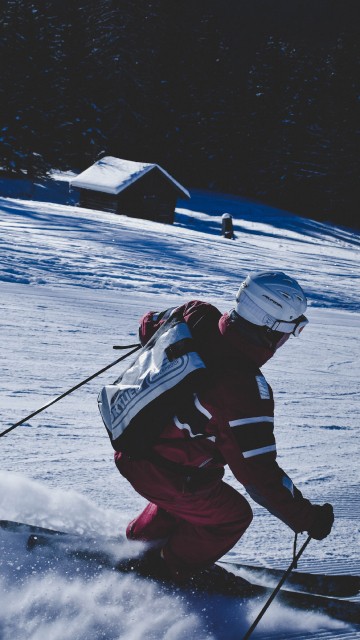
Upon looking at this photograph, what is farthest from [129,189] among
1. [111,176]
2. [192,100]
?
[192,100]

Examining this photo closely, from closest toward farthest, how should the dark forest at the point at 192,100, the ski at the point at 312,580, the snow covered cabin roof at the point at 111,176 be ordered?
the ski at the point at 312,580
the snow covered cabin roof at the point at 111,176
the dark forest at the point at 192,100

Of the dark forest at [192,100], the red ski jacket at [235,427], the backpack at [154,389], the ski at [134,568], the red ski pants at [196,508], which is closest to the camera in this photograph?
the red ski jacket at [235,427]

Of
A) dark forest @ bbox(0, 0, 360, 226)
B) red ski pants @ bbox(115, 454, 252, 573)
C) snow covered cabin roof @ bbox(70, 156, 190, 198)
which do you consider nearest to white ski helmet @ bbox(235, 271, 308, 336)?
red ski pants @ bbox(115, 454, 252, 573)

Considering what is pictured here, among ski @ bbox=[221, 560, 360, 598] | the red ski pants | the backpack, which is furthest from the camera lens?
ski @ bbox=[221, 560, 360, 598]

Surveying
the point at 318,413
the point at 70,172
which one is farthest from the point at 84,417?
the point at 70,172

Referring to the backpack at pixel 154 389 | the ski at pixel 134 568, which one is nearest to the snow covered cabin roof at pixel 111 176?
the ski at pixel 134 568

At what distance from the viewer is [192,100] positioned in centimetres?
4903

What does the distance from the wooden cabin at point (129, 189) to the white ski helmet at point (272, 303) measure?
88.6 ft

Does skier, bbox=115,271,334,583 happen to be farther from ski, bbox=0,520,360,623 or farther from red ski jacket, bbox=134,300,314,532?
ski, bbox=0,520,360,623

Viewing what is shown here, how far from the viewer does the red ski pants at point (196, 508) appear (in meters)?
2.87

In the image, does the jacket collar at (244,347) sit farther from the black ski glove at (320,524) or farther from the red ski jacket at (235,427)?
the black ski glove at (320,524)

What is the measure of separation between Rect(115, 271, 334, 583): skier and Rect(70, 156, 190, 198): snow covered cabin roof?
88.6 ft

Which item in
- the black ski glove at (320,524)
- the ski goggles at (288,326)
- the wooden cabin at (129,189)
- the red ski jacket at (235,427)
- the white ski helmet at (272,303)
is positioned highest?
the white ski helmet at (272,303)

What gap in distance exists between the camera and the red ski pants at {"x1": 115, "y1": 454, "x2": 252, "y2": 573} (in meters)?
2.87
